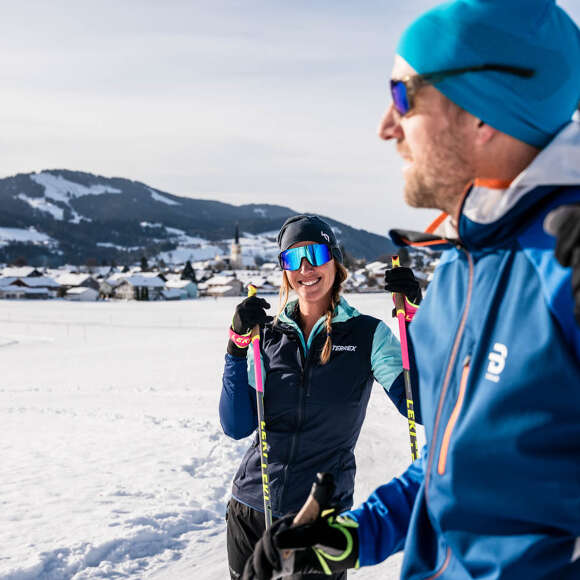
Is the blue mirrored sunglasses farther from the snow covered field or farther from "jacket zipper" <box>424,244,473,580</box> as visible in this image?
the snow covered field

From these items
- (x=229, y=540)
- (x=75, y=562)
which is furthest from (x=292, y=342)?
(x=75, y=562)

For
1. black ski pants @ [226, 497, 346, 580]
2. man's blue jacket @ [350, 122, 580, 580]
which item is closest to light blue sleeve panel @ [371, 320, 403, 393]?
black ski pants @ [226, 497, 346, 580]

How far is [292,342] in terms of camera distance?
9.66 ft

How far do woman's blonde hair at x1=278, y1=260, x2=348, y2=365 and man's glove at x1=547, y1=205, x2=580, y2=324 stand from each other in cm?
196

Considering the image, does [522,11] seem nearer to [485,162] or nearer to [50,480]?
[485,162]

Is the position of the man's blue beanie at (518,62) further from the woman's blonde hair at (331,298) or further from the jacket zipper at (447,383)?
the woman's blonde hair at (331,298)

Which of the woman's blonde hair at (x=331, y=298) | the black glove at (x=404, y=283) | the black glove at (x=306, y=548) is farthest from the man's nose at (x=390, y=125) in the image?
the black glove at (x=404, y=283)

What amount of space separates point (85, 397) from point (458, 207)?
13.7 m

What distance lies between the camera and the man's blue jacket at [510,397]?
3.28ft

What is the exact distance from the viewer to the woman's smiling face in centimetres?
311

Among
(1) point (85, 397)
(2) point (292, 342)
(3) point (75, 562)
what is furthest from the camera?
(1) point (85, 397)

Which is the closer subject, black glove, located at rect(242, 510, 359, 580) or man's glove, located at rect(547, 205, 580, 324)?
man's glove, located at rect(547, 205, 580, 324)

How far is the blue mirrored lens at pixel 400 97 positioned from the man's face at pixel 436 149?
16mm

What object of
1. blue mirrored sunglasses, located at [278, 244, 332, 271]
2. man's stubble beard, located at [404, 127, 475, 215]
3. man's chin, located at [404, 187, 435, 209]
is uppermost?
man's stubble beard, located at [404, 127, 475, 215]
